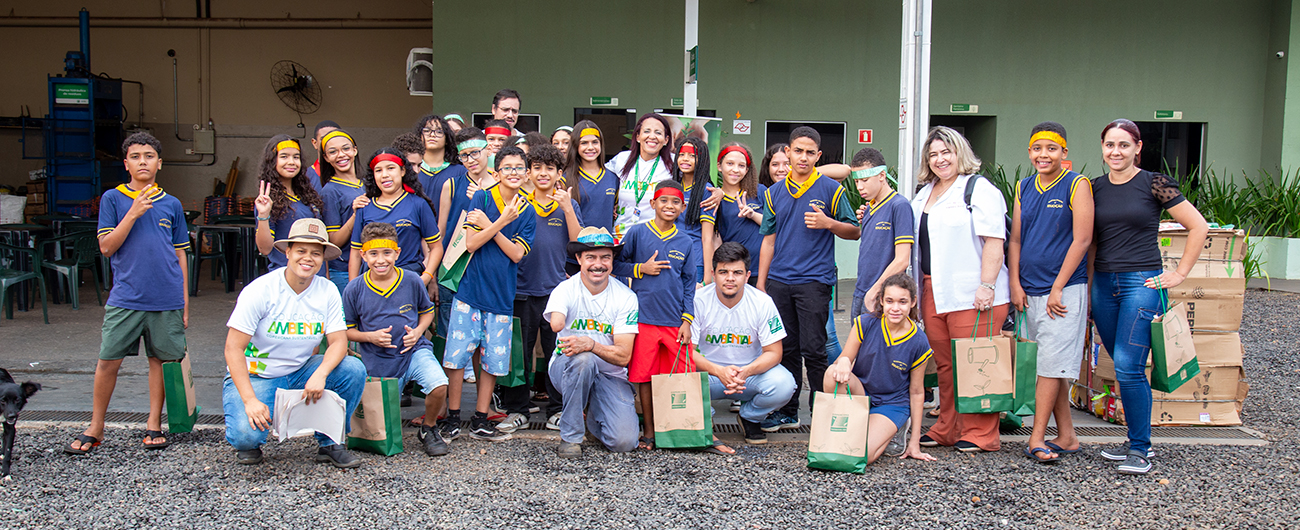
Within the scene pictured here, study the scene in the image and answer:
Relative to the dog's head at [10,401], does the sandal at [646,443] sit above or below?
below

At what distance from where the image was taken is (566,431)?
4.31 m

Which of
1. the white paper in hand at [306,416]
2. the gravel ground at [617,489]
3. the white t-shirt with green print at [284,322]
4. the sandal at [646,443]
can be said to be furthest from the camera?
the sandal at [646,443]

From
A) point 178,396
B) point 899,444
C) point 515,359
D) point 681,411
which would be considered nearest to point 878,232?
point 899,444

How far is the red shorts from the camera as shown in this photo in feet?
14.7

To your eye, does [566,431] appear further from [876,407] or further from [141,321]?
[141,321]

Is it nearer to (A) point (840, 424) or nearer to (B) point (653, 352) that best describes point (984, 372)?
(A) point (840, 424)

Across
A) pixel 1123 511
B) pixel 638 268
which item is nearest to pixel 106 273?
pixel 638 268

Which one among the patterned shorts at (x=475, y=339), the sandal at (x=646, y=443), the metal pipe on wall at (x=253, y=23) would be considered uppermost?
the metal pipe on wall at (x=253, y=23)

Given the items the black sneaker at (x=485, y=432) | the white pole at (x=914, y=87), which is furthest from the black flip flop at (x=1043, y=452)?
the black sneaker at (x=485, y=432)

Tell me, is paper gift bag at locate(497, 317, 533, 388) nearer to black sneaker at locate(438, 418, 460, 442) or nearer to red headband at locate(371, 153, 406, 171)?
black sneaker at locate(438, 418, 460, 442)

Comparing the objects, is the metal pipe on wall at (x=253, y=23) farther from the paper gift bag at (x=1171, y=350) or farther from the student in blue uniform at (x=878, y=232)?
the paper gift bag at (x=1171, y=350)

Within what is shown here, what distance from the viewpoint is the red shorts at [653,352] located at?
448cm

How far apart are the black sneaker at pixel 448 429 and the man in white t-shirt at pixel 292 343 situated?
0.56 meters

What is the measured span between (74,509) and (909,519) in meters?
3.39
